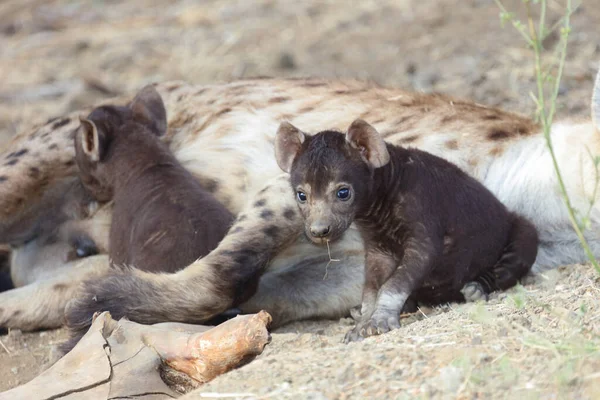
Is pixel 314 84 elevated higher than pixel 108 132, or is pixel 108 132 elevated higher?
pixel 314 84

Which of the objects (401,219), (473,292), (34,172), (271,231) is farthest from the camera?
(34,172)

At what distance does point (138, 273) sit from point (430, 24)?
4.78 metres

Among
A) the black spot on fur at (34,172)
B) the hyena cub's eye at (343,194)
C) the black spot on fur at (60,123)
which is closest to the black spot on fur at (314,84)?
the black spot on fur at (60,123)

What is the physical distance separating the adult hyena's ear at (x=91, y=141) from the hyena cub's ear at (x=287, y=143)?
3.78 ft

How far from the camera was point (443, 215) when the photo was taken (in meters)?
3.55

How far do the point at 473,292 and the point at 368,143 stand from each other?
70 cm

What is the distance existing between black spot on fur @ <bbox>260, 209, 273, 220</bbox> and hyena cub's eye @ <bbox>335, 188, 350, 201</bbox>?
2.59ft

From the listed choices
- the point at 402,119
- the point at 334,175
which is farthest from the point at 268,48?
the point at 334,175

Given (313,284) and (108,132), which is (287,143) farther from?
(108,132)

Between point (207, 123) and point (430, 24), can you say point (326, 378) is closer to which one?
point (207, 123)

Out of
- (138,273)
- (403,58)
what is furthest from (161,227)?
(403,58)

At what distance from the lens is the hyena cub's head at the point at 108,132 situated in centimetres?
443

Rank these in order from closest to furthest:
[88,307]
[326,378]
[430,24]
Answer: [326,378], [88,307], [430,24]

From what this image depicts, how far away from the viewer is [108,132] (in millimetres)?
4477
